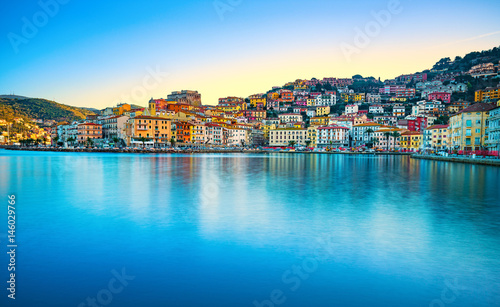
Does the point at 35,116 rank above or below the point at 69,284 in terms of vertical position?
above

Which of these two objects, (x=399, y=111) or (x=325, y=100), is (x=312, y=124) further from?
(x=399, y=111)

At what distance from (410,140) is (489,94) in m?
45.7

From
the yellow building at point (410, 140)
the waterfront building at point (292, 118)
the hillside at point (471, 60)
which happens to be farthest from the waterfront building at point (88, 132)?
the hillside at point (471, 60)

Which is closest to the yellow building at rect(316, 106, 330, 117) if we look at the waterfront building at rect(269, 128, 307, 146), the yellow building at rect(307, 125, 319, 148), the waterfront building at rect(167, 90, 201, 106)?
→ the yellow building at rect(307, 125, 319, 148)

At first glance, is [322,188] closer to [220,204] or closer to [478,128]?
[220,204]

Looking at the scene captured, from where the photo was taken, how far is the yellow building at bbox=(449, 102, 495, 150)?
5088 centimetres

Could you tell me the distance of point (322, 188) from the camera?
19.8 meters

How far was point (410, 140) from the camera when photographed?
9581 centimetres

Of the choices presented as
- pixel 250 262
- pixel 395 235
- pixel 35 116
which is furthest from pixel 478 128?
pixel 35 116

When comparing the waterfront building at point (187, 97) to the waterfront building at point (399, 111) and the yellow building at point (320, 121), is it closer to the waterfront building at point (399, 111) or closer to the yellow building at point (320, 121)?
the yellow building at point (320, 121)

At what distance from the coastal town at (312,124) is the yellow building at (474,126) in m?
0.13

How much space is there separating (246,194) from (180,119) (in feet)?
272

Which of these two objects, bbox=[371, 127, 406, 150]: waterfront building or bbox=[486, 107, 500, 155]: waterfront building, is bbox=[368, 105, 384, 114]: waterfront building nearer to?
bbox=[371, 127, 406, 150]: waterfront building

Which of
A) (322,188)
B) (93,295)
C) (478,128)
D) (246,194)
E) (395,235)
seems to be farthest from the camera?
(478,128)
